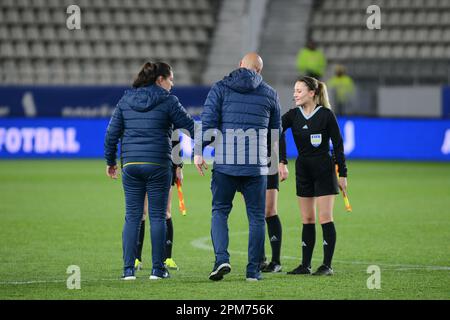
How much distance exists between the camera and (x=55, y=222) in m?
15.9

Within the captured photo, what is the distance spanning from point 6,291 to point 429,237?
6474 millimetres

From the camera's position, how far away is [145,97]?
403 inches

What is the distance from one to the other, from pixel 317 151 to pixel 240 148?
38.4 inches

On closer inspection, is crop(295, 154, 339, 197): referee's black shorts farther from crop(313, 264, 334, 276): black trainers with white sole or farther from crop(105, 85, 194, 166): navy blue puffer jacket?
crop(105, 85, 194, 166): navy blue puffer jacket

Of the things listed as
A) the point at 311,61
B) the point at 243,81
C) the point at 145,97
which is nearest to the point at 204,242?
the point at 145,97

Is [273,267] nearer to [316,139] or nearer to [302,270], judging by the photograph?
[302,270]

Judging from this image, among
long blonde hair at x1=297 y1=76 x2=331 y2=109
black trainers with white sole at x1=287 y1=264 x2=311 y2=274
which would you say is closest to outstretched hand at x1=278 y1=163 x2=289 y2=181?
long blonde hair at x1=297 y1=76 x2=331 y2=109

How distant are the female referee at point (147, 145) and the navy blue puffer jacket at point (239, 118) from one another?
11.3 inches

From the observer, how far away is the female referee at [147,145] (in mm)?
10266

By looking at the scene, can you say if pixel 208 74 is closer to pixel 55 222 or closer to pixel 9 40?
pixel 9 40

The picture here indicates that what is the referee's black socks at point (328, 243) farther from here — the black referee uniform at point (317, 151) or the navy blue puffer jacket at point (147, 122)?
the navy blue puffer jacket at point (147, 122)

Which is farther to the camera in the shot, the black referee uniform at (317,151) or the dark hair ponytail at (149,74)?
the black referee uniform at (317,151)

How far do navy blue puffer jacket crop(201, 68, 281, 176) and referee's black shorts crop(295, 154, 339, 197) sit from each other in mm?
675

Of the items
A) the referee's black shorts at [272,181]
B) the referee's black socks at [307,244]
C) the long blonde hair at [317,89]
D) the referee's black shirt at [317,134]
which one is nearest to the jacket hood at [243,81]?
the long blonde hair at [317,89]
